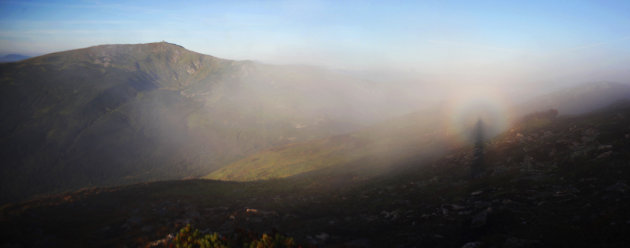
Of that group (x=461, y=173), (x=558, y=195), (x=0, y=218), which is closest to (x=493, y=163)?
(x=461, y=173)

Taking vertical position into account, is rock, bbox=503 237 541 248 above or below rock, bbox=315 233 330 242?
above

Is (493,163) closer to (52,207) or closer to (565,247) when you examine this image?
(565,247)

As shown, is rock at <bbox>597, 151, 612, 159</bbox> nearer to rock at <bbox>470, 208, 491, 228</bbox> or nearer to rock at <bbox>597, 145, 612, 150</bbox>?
rock at <bbox>597, 145, 612, 150</bbox>

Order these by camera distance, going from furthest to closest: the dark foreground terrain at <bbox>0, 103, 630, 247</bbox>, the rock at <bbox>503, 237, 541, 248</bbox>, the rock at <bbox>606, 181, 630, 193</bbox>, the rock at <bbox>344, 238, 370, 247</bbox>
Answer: the rock at <bbox>606, 181, 630, 193</bbox> → the rock at <bbox>344, 238, 370, 247</bbox> → the dark foreground terrain at <bbox>0, 103, 630, 247</bbox> → the rock at <bbox>503, 237, 541, 248</bbox>

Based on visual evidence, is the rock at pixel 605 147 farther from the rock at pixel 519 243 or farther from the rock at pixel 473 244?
the rock at pixel 473 244

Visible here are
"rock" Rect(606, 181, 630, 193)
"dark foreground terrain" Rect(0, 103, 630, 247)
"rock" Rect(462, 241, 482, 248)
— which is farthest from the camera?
"rock" Rect(606, 181, 630, 193)

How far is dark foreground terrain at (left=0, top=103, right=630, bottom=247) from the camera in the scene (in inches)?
803

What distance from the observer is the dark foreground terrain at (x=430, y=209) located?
2041 centimetres

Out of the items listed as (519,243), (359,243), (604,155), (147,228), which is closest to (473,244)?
(519,243)

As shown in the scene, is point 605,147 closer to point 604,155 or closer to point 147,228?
point 604,155

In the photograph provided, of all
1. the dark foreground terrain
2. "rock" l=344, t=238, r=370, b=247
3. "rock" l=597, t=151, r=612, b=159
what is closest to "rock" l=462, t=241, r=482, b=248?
the dark foreground terrain

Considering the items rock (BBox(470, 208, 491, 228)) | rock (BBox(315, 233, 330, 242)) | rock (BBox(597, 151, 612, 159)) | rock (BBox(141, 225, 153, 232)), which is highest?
rock (BBox(597, 151, 612, 159))

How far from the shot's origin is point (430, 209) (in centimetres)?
2948

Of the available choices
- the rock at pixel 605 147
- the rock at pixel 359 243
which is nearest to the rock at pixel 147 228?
the rock at pixel 359 243
